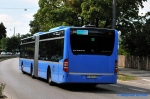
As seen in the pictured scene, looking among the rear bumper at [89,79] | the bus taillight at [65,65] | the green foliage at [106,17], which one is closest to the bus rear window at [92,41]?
the bus taillight at [65,65]

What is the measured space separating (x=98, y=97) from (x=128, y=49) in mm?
25978

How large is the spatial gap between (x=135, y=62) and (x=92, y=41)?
23.8m

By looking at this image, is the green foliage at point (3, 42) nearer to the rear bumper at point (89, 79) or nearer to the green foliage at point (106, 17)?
the green foliage at point (106, 17)

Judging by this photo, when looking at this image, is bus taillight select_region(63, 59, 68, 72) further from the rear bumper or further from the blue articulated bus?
the rear bumper

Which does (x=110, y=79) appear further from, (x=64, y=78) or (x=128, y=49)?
(x=128, y=49)

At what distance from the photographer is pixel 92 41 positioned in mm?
15703

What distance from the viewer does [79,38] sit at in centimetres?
1557

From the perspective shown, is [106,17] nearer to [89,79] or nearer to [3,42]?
[89,79]

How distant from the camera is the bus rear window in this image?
15.5 m

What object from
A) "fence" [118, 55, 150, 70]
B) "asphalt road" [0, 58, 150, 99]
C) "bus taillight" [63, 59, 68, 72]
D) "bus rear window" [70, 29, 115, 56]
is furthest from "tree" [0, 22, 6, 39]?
"bus taillight" [63, 59, 68, 72]

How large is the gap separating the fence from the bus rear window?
20.2m

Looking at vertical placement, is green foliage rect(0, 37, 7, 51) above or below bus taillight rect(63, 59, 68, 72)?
above

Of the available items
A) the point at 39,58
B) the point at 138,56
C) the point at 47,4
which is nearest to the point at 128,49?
the point at 138,56

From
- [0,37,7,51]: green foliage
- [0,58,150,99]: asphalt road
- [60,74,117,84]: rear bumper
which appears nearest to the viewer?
[0,58,150,99]: asphalt road
